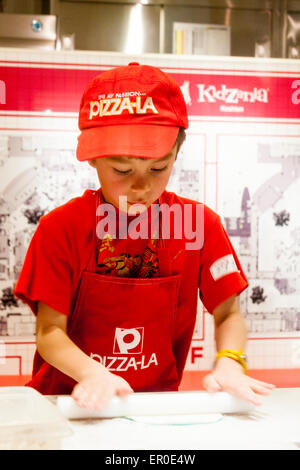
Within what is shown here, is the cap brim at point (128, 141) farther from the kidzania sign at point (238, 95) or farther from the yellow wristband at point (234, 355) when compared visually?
the kidzania sign at point (238, 95)

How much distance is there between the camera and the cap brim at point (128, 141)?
824 mm

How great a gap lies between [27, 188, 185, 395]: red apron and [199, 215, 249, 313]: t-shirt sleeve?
0.06 m

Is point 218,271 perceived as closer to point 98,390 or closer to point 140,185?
point 140,185

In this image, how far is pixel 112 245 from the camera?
93cm

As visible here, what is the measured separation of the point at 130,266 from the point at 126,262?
0.4 inches

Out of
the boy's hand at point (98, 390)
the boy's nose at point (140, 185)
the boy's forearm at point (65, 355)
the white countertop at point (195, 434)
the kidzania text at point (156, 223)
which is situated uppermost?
the boy's nose at point (140, 185)

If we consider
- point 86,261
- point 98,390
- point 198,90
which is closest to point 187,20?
point 198,90

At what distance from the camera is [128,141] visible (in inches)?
32.7

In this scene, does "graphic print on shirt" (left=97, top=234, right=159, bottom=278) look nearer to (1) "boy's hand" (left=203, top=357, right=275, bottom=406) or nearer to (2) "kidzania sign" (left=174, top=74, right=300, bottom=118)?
(1) "boy's hand" (left=203, top=357, right=275, bottom=406)

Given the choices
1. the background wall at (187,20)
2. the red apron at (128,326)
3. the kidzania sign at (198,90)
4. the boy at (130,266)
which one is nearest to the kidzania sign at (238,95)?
the kidzania sign at (198,90)

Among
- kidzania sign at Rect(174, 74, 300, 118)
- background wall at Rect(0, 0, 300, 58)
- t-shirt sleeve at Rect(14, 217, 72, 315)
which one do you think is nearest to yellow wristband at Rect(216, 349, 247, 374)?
t-shirt sleeve at Rect(14, 217, 72, 315)

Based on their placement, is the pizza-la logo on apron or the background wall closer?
the pizza-la logo on apron

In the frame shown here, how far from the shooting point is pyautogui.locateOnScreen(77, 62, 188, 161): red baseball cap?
2.73 feet

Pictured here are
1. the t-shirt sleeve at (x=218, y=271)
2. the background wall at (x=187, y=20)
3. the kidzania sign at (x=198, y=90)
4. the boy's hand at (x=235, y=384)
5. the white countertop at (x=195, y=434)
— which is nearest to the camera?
the white countertop at (x=195, y=434)
